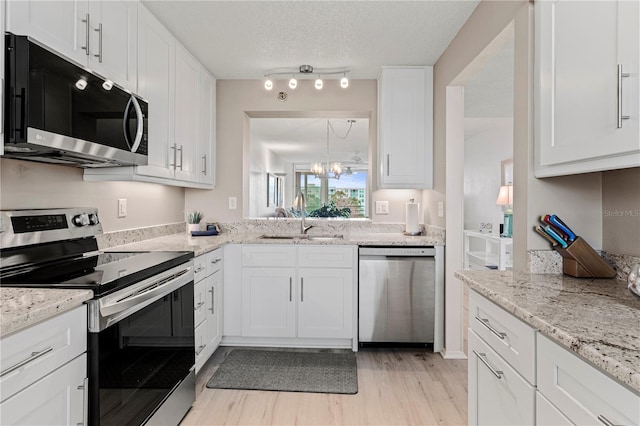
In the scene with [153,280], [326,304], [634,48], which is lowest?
[326,304]

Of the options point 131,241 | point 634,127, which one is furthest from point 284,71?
point 634,127

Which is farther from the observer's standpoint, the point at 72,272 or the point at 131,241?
the point at 131,241

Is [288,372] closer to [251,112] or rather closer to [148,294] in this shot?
[148,294]

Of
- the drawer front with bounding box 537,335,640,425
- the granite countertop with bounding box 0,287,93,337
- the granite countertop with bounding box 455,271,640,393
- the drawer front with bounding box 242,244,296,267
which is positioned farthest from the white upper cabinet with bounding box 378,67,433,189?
the granite countertop with bounding box 0,287,93,337

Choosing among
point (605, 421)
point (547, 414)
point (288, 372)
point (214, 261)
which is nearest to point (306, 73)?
point (214, 261)

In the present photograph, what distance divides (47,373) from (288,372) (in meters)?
1.68

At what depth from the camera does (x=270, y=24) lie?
94.3 inches

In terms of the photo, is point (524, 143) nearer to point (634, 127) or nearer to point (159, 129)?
point (634, 127)

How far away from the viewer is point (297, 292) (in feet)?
9.50

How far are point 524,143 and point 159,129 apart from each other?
7.01 ft

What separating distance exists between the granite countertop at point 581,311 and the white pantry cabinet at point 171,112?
1990 mm

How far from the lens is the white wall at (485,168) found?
19.4 feet

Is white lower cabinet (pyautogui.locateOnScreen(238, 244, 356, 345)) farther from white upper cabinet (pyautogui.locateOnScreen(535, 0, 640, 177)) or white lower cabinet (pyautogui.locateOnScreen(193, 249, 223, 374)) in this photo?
white upper cabinet (pyautogui.locateOnScreen(535, 0, 640, 177))

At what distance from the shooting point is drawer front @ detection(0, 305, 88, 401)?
931 mm
